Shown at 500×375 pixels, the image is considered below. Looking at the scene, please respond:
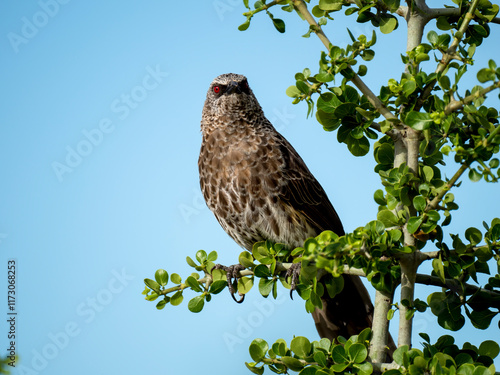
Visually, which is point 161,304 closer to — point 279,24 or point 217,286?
point 217,286

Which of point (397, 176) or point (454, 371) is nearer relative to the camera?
point (454, 371)

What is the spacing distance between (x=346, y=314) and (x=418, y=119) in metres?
1.64

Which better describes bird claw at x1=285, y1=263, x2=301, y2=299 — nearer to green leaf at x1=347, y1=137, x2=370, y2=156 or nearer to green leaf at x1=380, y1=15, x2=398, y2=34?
green leaf at x1=347, y1=137, x2=370, y2=156

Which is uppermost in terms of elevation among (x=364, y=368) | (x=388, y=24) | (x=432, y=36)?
(x=388, y=24)

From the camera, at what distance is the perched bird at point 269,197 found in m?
3.29

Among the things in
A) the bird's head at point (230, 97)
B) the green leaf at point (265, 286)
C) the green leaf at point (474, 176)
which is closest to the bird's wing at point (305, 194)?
the bird's head at point (230, 97)

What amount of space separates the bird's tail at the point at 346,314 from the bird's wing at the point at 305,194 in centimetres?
37

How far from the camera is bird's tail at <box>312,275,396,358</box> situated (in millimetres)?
3309

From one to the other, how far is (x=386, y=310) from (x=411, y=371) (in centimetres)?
26

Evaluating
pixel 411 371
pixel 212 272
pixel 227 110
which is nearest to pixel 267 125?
pixel 227 110

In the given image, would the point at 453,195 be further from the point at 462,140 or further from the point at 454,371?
the point at 454,371

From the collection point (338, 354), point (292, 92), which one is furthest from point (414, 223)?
point (292, 92)

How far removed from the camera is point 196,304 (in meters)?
2.41

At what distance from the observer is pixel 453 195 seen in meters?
1.92
